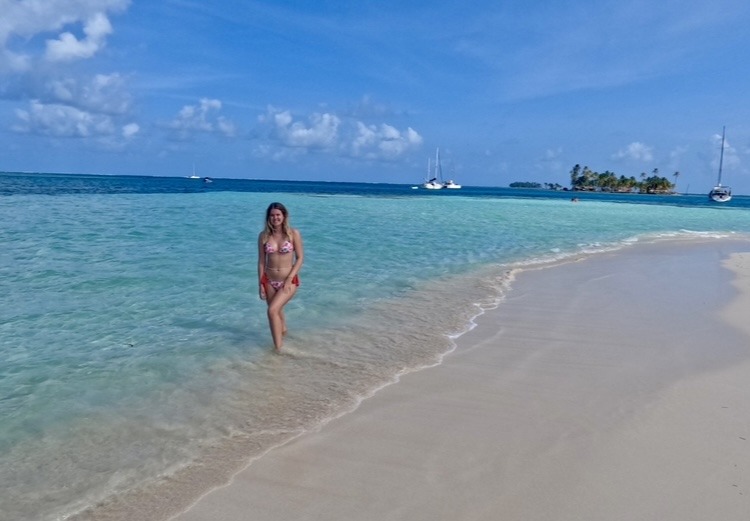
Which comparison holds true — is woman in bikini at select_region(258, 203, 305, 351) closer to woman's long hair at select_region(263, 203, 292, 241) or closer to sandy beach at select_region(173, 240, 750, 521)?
woman's long hair at select_region(263, 203, 292, 241)

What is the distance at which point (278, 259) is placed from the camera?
7.03 m

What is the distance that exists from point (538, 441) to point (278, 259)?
386 cm

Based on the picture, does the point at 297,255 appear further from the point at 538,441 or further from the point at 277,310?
the point at 538,441

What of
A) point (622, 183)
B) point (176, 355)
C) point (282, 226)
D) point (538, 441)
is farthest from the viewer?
point (622, 183)

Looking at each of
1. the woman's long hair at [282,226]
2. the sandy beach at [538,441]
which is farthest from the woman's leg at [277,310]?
the sandy beach at [538,441]

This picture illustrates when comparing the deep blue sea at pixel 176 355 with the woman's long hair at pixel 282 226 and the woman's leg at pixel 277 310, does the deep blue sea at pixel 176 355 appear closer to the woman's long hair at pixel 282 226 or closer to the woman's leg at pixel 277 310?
the woman's leg at pixel 277 310

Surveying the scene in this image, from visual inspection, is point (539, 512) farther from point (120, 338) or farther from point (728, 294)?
point (728, 294)

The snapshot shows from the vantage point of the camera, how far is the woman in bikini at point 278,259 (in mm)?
6914

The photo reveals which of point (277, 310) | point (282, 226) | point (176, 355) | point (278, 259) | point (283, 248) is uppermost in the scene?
point (282, 226)

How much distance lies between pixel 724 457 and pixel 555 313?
491 cm

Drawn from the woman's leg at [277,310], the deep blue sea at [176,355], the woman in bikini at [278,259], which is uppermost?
the woman in bikini at [278,259]

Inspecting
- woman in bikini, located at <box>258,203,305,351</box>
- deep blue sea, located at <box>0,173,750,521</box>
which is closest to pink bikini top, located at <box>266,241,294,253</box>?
woman in bikini, located at <box>258,203,305,351</box>

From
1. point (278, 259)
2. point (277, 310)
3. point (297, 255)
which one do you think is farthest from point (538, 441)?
point (278, 259)

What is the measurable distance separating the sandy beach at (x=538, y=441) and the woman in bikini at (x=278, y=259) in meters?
1.99
